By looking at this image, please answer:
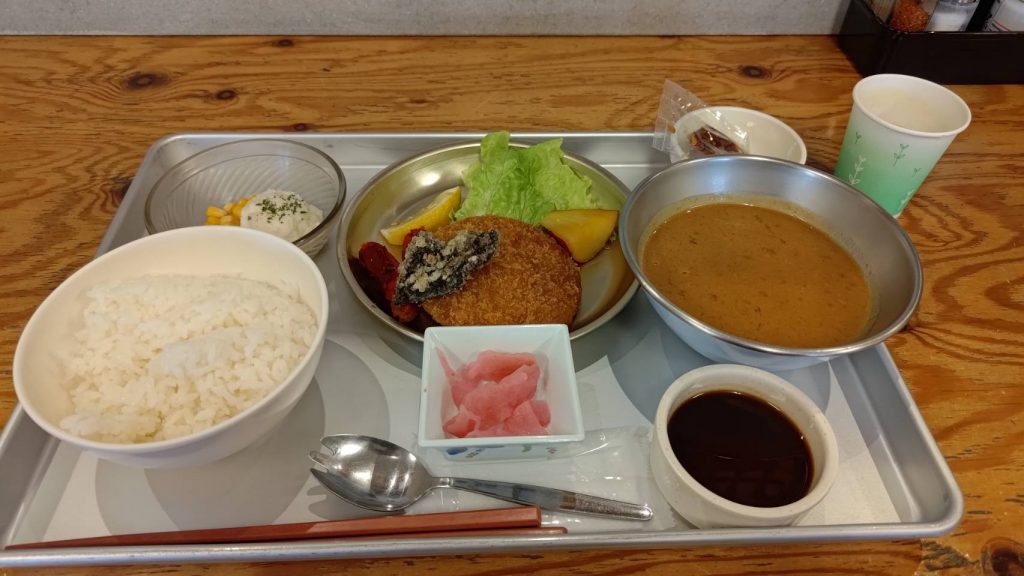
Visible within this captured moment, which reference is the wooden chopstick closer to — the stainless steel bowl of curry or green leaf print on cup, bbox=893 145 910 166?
the stainless steel bowl of curry

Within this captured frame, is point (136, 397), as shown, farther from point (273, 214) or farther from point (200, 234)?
point (273, 214)

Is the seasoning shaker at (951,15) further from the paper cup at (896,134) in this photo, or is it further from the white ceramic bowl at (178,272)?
the white ceramic bowl at (178,272)

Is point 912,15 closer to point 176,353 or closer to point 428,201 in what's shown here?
point 428,201

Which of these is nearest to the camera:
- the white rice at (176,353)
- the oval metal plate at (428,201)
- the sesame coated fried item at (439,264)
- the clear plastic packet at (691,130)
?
the white rice at (176,353)

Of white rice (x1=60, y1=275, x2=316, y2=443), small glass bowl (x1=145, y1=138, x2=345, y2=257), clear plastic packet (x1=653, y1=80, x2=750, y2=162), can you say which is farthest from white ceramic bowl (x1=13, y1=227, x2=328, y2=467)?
clear plastic packet (x1=653, y1=80, x2=750, y2=162)

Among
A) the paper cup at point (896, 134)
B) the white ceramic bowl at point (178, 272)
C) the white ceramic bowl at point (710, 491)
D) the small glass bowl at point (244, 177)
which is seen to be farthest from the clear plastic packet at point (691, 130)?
the white ceramic bowl at point (178, 272)

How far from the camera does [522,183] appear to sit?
201 cm

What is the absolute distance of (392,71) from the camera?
2.68 metres

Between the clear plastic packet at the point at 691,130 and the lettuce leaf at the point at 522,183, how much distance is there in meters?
0.35

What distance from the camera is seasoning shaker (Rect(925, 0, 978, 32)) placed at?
2.41 m

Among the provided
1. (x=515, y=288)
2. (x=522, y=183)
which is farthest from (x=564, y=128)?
(x=515, y=288)

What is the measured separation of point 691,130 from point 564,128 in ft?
1.73

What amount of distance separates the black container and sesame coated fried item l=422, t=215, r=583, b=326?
1.87 meters

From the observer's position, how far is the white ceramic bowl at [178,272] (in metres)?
1.15
